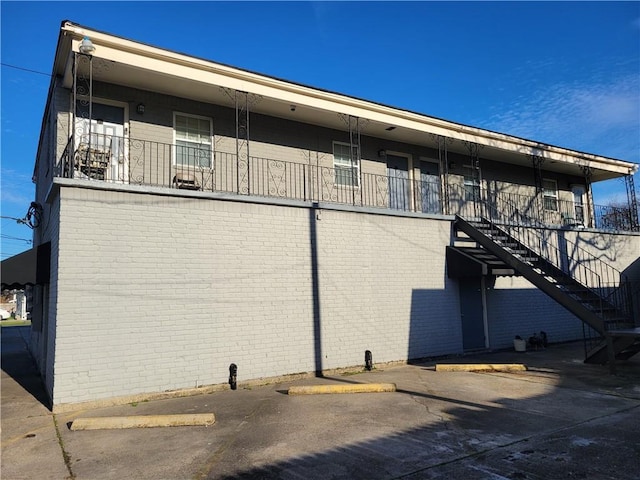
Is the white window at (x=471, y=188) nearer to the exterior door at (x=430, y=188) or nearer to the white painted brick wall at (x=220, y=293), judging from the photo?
the exterior door at (x=430, y=188)

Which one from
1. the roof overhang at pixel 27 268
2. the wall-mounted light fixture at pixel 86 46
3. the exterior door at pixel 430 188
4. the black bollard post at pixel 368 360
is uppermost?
the wall-mounted light fixture at pixel 86 46

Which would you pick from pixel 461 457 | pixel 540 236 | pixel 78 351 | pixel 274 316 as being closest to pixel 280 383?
pixel 274 316

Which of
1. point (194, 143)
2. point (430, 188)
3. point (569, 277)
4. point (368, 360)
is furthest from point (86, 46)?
point (569, 277)

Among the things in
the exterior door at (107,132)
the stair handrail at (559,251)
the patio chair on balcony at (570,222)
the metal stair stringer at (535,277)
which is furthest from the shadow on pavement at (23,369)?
the patio chair on balcony at (570,222)

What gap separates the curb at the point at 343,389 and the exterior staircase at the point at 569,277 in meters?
4.75

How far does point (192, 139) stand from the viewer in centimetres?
1161

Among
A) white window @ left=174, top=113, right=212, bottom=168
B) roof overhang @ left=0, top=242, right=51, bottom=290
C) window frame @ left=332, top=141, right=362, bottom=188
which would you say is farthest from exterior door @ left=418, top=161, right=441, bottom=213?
roof overhang @ left=0, top=242, right=51, bottom=290

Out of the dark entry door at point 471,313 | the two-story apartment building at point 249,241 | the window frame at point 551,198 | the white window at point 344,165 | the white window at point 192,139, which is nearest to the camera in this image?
the two-story apartment building at point 249,241

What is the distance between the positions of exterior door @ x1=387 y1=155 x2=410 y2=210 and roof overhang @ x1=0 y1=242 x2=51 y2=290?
9208 millimetres

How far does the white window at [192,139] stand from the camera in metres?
11.3

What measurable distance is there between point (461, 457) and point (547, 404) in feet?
10.1

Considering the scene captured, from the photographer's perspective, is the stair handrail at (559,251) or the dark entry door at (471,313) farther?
the stair handrail at (559,251)

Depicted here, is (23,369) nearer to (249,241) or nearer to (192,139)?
(192,139)

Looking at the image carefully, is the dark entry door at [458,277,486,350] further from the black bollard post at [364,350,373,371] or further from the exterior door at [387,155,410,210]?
the black bollard post at [364,350,373,371]
